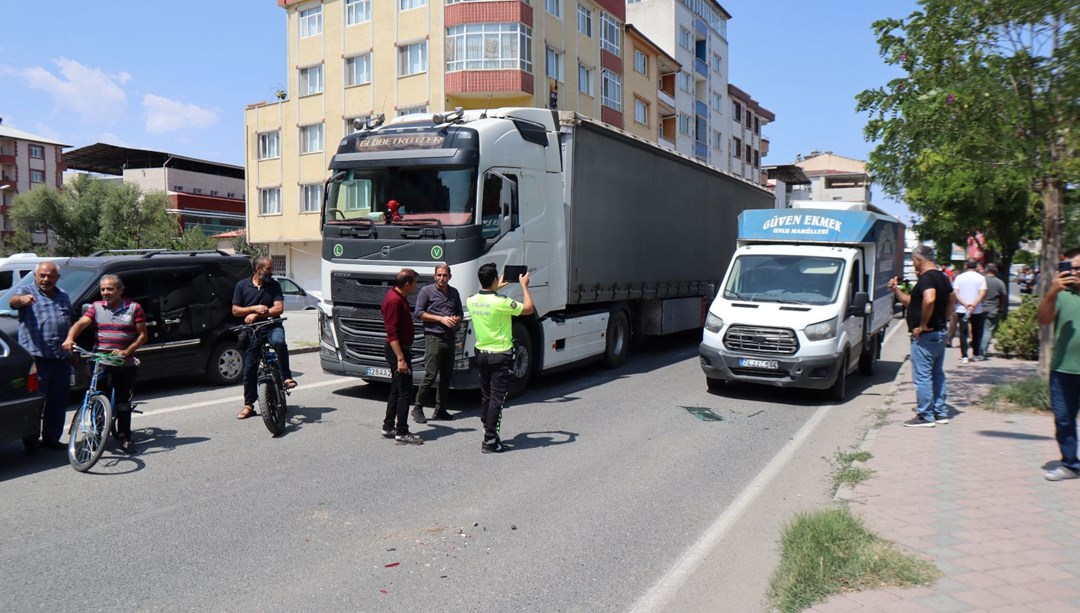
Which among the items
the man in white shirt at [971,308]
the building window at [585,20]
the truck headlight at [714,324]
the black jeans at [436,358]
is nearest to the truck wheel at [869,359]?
the man in white shirt at [971,308]

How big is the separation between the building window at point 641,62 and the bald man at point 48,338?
1563 inches

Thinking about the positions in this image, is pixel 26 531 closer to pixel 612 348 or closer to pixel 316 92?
pixel 612 348

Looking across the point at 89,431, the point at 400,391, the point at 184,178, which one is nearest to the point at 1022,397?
the point at 400,391

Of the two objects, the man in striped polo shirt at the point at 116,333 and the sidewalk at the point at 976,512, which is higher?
the man in striped polo shirt at the point at 116,333

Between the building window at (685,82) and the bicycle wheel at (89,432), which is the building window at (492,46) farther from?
the bicycle wheel at (89,432)

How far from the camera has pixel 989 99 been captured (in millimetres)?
9078

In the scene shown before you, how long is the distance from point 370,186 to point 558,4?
27804mm

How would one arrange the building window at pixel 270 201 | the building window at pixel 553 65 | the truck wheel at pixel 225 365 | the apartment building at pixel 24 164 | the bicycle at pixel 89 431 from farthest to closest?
the apartment building at pixel 24 164
the building window at pixel 270 201
the building window at pixel 553 65
the truck wheel at pixel 225 365
the bicycle at pixel 89 431

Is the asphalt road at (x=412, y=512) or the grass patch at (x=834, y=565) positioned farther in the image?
the asphalt road at (x=412, y=512)

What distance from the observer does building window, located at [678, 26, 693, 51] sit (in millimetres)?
53500

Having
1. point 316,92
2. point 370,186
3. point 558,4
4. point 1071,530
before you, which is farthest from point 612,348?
point 316,92

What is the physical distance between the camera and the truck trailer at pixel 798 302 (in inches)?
418

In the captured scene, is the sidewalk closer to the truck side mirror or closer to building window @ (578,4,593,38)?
the truck side mirror

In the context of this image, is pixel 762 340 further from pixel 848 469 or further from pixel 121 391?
pixel 121 391
